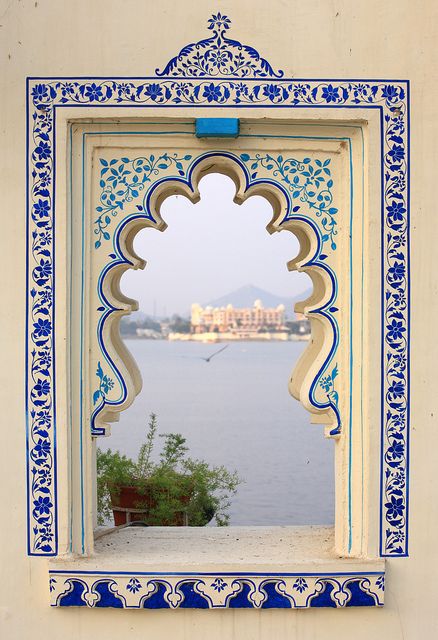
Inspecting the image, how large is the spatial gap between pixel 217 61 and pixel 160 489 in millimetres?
2069

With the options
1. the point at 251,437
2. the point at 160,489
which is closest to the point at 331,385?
the point at 160,489

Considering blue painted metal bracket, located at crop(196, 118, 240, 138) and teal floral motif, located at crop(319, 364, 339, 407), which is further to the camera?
teal floral motif, located at crop(319, 364, 339, 407)

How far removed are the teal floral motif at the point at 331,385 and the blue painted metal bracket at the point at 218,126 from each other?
88 cm

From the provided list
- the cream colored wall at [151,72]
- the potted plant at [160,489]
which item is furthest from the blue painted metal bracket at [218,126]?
the potted plant at [160,489]

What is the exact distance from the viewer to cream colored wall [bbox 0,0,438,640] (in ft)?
11.6

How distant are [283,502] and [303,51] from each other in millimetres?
5338

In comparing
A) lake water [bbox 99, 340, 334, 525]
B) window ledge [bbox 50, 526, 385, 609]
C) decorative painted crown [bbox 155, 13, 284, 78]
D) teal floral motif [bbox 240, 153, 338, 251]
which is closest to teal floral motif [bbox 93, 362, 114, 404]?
window ledge [bbox 50, 526, 385, 609]

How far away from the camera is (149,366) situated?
29.5 meters

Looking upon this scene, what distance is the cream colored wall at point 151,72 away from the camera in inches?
139

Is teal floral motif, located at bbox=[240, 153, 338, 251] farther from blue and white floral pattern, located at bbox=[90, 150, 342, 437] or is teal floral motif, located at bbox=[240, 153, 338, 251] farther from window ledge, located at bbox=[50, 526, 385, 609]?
window ledge, located at bbox=[50, 526, 385, 609]

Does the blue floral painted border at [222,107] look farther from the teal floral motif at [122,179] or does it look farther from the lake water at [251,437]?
the lake water at [251,437]

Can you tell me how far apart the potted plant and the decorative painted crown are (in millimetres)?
1966

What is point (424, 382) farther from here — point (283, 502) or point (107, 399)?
point (283, 502)

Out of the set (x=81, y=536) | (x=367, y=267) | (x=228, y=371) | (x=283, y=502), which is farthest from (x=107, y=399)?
(x=228, y=371)
